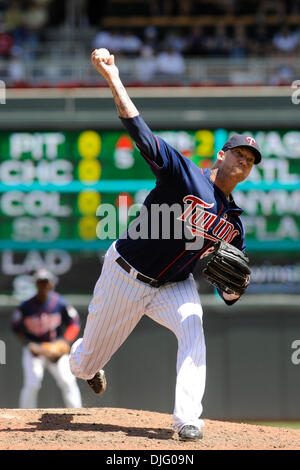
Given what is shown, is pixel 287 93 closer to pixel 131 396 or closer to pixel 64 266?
pixel 64 266

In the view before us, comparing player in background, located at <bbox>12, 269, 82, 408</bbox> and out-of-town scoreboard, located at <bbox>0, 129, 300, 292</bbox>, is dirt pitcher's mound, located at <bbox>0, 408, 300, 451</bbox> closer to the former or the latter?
player in background, located at <bbox>12, 269, 82, 408</bbox>

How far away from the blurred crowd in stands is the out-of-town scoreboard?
1.97m

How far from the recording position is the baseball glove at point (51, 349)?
834 centimetres

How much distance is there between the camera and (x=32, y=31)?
42.7 feet

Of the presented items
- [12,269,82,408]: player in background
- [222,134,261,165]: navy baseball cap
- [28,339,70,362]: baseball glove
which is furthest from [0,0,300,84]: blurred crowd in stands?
[222,134,261,165]: navy baseball cap

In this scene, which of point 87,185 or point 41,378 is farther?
point 87,185

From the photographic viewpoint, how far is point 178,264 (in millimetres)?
4336

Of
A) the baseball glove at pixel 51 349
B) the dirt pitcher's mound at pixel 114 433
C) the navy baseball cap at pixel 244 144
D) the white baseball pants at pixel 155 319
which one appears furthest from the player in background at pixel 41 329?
the navy baseball cap at pixel 244 144

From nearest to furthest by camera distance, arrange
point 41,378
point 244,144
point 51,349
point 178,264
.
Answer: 1. point 244,144
2. point 178,264
3. point 51,349
4. point 41,378

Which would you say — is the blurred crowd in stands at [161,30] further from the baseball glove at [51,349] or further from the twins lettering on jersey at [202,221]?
the twins lettering on jersey at [202,221]

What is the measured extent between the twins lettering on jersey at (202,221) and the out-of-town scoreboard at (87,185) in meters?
4.47

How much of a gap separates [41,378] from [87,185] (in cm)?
205

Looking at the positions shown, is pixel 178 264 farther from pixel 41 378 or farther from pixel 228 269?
pixel 41 378

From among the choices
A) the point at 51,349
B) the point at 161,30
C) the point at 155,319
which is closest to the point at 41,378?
the point at 51,349
